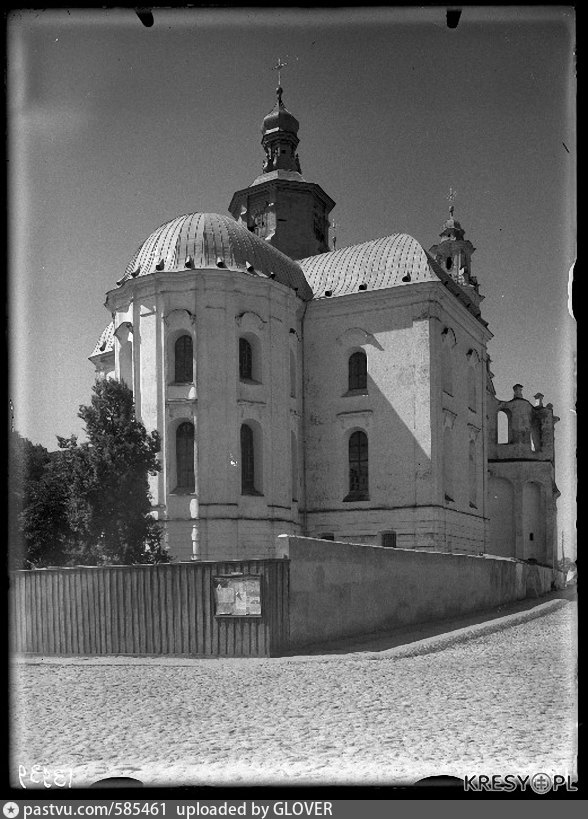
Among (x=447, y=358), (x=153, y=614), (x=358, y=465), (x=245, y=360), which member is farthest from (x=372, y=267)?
(x=153, y=614)

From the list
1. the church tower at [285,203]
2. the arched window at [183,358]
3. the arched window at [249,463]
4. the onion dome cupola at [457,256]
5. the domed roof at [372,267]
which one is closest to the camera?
the arched window at [183,358]

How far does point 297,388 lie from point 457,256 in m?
20.4

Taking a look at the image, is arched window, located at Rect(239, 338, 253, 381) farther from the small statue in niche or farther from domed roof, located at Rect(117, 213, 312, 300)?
the small statue in niche

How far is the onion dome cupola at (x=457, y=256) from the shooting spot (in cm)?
4853

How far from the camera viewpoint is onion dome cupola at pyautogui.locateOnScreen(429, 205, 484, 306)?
48.5 meters

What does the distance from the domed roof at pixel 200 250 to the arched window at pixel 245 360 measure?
240 cm

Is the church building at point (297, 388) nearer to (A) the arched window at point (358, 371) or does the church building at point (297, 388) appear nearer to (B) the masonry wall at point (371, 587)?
(A) the arched window at point (358, 371)

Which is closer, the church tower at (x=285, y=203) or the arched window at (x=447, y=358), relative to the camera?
the arched window at (x=447, y=358)

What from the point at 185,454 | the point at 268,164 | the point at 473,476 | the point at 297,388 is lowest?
the point at 473,476

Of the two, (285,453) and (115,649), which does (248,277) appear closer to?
(285,453)

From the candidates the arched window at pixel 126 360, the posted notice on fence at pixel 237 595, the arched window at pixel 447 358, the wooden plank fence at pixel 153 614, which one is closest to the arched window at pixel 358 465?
the arched window at pixel 447 358

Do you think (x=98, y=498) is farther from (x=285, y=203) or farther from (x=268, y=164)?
(x=268, y=164)

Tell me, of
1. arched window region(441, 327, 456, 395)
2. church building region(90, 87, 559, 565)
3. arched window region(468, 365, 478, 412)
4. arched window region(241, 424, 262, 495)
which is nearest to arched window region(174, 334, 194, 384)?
church building region(90, 87, 559, 565)

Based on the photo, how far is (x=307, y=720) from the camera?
876cm
